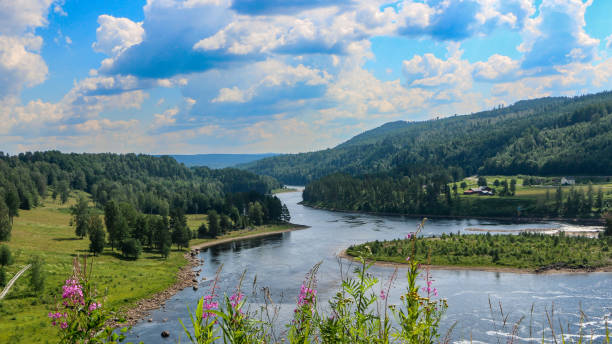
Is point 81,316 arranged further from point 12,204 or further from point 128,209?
point 12,204

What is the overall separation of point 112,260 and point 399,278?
5449 cm

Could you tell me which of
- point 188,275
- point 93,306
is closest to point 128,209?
point 188,275

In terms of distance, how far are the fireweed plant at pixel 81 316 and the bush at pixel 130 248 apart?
282 feet

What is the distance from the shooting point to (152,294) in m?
62.4

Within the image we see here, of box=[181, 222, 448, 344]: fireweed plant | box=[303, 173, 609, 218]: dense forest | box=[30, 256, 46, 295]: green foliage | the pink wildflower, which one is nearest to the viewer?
box=[181, 222, 448, 344]: fireweed plant

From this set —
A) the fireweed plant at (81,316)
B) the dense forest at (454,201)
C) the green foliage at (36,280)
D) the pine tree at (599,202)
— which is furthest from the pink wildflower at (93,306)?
the pine tree at (599,202)

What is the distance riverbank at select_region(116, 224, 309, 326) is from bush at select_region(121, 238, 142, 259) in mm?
10278

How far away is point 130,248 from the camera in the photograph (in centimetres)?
8575

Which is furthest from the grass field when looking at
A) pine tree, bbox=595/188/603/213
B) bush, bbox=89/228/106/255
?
pine tree, bbox=595/188/603/213

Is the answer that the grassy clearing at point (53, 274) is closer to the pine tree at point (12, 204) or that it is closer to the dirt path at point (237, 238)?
the pine tree at point (12, 204)

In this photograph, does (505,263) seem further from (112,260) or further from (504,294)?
(112,260)

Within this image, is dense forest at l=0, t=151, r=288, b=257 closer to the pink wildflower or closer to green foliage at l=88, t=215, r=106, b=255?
green foliage at l=88, t=215, r=106, b=255

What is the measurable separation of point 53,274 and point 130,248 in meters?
20.8

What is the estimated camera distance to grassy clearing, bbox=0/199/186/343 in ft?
148
